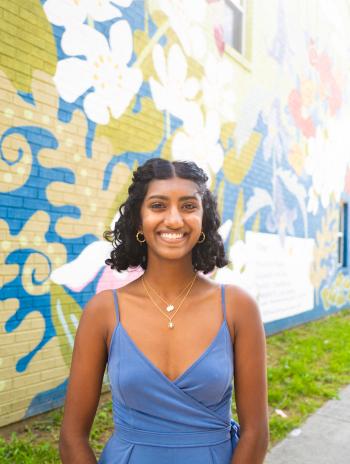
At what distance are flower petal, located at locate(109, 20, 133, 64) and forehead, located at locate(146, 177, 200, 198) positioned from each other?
3442 millimetres

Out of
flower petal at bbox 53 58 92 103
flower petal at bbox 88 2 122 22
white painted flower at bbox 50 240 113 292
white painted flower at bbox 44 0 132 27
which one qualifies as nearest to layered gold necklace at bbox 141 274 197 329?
white painted flower at bbox 50 240 113 292

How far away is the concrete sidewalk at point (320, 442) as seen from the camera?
3.53 meters

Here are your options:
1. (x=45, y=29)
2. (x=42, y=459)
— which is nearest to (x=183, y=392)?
(x=42, y=459)

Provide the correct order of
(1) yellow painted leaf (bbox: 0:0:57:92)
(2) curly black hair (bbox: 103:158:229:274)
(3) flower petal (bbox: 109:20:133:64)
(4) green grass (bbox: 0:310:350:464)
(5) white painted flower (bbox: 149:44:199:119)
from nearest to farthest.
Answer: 1. (2) curly black hair (bbox: 103:158:229:274)
2. (4) green grass (bbox: 0:310:350:464)
3. (1) yellow painted leaf (bbox: 0:0:57:92)
4. (3) flower petal (bbox: 109:20:133:64)
5. (5) white painted flower (bbox: 149:44:199:119)

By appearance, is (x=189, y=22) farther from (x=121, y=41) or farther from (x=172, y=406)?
(x=172, y=406)

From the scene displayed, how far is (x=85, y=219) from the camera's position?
4.51m

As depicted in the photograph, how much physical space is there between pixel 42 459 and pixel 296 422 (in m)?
2.17

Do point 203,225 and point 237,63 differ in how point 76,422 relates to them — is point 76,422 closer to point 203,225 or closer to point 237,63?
point 203,225

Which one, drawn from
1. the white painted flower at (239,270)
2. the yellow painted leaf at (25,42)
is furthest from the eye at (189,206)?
the white painted flower at (239,270)

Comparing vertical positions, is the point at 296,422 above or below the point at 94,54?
below

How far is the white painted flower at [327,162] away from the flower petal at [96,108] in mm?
5916

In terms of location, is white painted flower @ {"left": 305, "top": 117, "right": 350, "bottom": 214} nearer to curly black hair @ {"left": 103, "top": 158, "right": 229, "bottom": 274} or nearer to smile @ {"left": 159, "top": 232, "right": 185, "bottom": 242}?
curly black hair @ {"left": 103, "top": 158, "right": 229, "bottom": 274}

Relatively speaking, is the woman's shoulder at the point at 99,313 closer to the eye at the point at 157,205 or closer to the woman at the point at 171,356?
the woman at the point at 171,356

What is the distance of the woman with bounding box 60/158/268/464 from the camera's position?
5.21 feet
